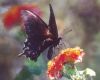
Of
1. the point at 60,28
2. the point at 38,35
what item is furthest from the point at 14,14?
the point at 38,35

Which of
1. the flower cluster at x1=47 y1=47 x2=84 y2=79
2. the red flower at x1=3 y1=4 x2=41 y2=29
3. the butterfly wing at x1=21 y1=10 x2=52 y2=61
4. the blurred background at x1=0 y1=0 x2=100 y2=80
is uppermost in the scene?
the flower cluster at x1=47 y1=47 x2=84 y2=79

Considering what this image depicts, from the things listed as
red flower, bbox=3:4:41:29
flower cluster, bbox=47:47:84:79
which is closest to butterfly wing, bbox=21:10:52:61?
flower cluster, bbox=47:47:84:79

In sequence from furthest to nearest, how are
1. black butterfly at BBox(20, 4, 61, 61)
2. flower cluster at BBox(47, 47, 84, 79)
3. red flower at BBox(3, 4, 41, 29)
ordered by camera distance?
1. red flower at BBox(3, 4, 41, 29)
2. black butterfly at BBox(20, 4, 61, 61)
3. flower cluster at BBox(47, 47, 84, 79)

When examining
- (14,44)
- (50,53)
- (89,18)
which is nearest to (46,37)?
(50,53)

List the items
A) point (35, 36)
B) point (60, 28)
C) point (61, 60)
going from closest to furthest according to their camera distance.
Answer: point (61, 60) → point (35, 36) → point (60, 28)

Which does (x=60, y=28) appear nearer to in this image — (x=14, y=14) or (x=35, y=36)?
(x=14, y=14)

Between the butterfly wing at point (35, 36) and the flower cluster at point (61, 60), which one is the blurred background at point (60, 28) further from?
the flower cluster at point (61, 60)

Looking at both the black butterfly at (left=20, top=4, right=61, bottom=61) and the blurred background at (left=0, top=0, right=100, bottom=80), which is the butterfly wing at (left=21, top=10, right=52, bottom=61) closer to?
the black butterfly at (left=20, top=4, right=61, bottom=61)

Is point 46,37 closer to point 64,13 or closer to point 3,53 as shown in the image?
point 3,53
